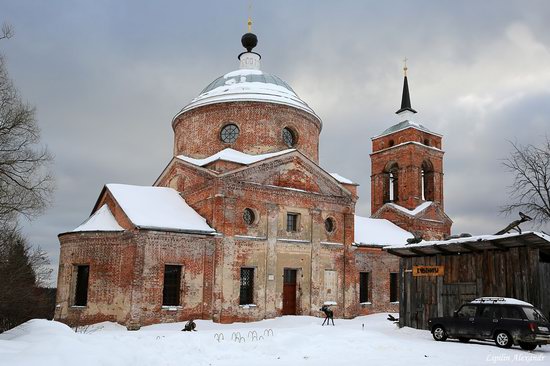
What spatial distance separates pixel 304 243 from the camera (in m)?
25.7

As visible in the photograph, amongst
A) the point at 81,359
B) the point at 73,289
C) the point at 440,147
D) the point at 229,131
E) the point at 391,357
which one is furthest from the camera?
the point at 440,147

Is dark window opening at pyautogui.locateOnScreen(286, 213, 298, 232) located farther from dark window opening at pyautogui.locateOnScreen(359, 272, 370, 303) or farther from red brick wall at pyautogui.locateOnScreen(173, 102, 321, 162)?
dark window opening at pyautogui.locateOnScreen(359, 272, 370, 303)

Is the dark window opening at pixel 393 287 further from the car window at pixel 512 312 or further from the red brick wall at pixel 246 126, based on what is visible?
the car window at pixel 512 312

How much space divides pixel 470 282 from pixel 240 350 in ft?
30.2

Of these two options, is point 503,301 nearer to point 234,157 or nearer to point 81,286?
point 234,157

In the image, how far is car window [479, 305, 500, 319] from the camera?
47.6ft

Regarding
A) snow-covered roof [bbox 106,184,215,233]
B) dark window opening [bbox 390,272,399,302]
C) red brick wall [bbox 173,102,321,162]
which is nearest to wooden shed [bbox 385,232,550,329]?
snow-covered roof [bbox 106,184,215,233]

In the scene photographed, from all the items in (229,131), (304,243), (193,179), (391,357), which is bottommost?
(391,357)

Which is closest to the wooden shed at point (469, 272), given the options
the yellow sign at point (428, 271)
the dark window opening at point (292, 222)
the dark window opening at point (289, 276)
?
the yellow sign at point (428, 271)

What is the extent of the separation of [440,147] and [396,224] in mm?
7352

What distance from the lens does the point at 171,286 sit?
2195 cm

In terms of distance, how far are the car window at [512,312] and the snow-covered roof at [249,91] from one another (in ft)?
56.5

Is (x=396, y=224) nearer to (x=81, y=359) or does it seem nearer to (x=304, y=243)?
(x=304, y=243)

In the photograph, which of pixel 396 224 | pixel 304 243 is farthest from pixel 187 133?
pixel 396 224
